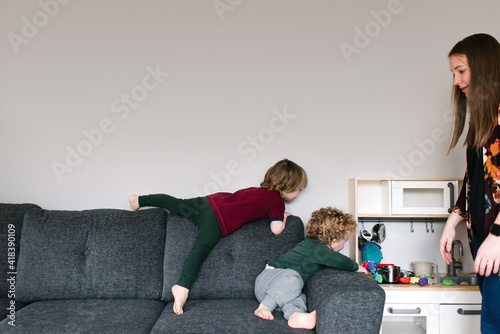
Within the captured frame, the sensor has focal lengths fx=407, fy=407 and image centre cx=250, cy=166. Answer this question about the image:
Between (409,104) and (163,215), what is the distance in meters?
1.67

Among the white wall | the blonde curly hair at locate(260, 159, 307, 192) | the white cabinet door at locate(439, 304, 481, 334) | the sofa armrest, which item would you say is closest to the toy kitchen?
the white cabinet door at locate(439, 304, 481, 334)

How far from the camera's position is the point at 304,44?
2.61m

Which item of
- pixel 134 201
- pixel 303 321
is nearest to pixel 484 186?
pixel 303 321

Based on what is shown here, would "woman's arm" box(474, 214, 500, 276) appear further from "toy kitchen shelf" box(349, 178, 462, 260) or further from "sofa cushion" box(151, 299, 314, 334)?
"toy kitchen shelf" box(349, 178, 462, 260)

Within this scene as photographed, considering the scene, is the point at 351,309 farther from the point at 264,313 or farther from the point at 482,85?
the point at 482,85

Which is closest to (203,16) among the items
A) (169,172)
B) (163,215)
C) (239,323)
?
(169,172)

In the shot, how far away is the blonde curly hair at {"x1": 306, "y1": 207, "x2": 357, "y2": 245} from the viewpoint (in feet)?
6.92

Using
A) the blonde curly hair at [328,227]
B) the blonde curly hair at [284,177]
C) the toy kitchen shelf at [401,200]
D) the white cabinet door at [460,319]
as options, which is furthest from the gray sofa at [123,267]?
the white cabinet door at [460,319]

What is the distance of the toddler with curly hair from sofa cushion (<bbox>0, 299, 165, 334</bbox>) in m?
0.50

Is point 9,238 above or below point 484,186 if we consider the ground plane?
below

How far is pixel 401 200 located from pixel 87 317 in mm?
1742

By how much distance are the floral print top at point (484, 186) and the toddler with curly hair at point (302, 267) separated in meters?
0.60

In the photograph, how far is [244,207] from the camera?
7.13 ft

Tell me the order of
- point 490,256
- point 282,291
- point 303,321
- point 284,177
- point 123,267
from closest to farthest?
1. point 490,256
2. point 303,321
3. point 282,291
4. point 123,267
5. point 284,177
